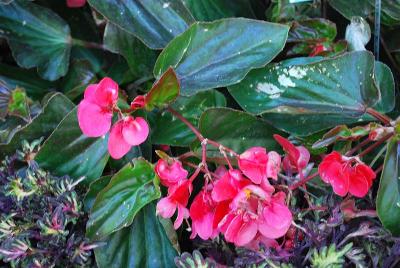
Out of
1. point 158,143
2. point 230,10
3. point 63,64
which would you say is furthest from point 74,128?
point 230,10

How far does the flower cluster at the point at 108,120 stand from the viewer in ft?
2.18

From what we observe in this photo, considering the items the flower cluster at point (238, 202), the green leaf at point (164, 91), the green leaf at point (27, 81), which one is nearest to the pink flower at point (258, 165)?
the flower cluster at point (238, 202)

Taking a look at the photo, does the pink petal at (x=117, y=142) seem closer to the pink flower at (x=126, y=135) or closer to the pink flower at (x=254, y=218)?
the pink flower at (x=126, y=135)

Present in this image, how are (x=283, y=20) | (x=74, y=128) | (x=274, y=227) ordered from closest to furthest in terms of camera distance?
1. (x=274, y=227)
2. (x=74, y=128)
3. (x=283, y=20)

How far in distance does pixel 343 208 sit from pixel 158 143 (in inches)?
10.5

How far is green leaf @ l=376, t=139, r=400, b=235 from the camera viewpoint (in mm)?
691

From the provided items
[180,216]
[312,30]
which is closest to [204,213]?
[180,216]

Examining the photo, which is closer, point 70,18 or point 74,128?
point 74,128

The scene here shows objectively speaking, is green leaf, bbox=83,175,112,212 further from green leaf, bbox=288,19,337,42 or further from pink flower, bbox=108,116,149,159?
green leaf, bbox=288,19,337,42

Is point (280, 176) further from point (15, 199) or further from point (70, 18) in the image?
point (70, 18)

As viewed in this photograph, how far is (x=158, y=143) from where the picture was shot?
2.67 ft

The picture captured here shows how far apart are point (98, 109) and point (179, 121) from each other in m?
0.18

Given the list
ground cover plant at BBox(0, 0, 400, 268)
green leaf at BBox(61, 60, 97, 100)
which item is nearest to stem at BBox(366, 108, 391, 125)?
ground cover plant at BBox(0, 0, 400, 268)

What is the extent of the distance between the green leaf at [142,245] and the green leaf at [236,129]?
0.13 meters
